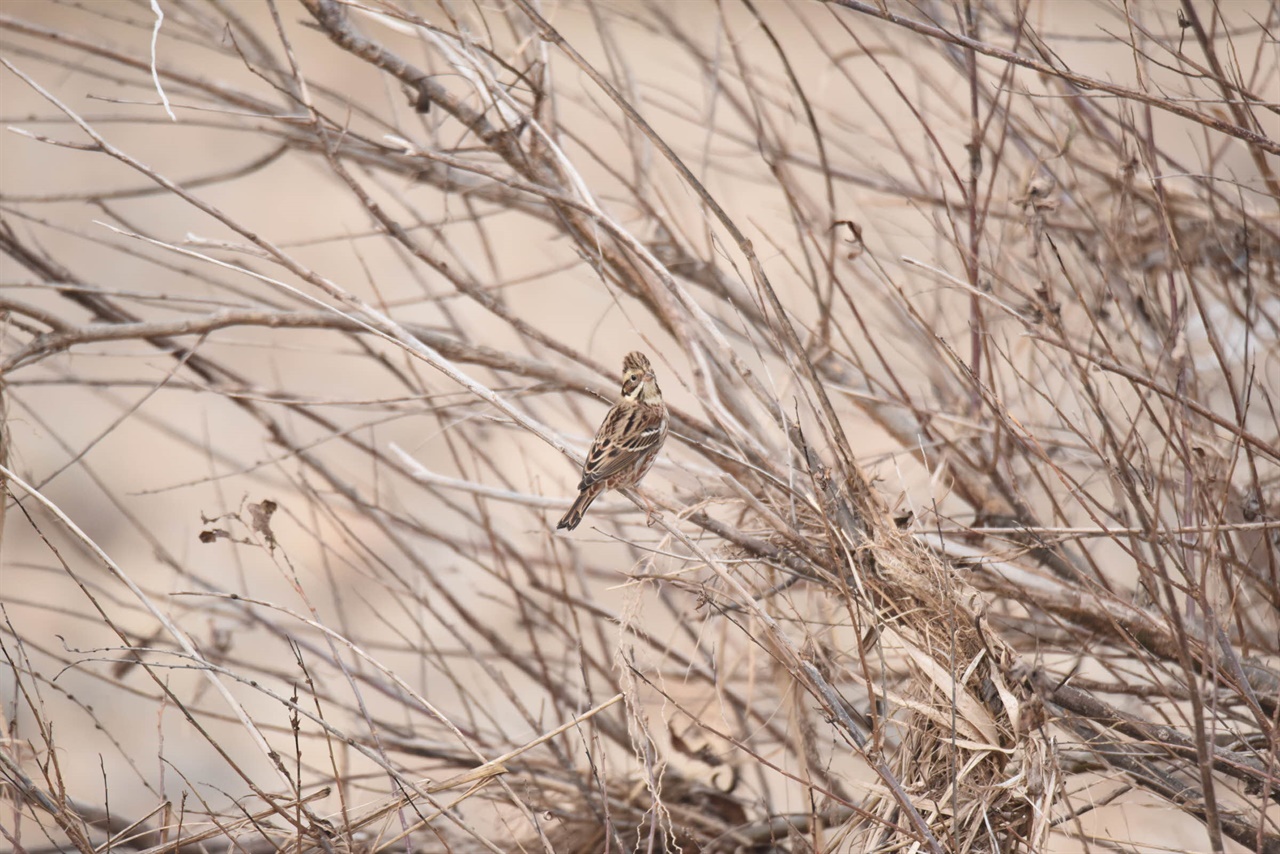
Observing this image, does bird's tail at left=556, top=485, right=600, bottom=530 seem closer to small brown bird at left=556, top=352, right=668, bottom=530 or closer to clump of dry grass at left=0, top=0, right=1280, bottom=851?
small brown bird at left=556, top=352, right=668, bottom=530

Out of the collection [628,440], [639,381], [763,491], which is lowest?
[763,491]

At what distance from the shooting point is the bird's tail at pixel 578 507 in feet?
10.4

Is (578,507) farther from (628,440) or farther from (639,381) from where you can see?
(639,381)

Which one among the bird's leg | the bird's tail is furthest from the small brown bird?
the bird's leg

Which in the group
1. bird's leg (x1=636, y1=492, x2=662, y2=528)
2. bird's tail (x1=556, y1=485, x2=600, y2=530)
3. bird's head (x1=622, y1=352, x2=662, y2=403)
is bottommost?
bird's leg (x1=636, y1=492, x2=662, y2=528)

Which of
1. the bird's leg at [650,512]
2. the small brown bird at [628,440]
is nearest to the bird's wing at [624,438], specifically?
the small brown bird at [628,440]

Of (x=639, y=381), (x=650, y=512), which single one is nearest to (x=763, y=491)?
(x=650, y=512)

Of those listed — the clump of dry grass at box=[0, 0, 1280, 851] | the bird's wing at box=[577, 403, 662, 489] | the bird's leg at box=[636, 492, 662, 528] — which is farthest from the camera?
the bird's wing at box=[577, 403, 662, 489]

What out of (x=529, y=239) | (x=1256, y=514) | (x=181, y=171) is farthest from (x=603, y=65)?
(x=1256, y=514)

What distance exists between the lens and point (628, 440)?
343cm

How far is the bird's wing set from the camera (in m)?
3.29

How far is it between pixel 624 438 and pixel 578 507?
32 cm

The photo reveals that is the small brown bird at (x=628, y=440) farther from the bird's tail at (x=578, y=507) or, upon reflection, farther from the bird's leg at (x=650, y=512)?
the bird's leg at (x=650, y=512)

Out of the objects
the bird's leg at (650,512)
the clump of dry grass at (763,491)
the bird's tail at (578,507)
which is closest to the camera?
the clump of dry grass at (763,491)
